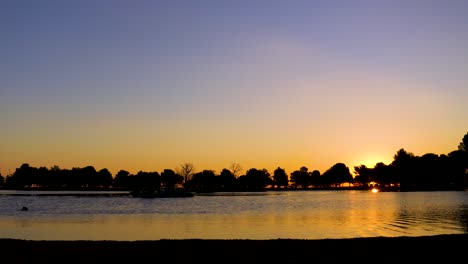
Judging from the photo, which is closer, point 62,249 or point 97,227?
point 62,249

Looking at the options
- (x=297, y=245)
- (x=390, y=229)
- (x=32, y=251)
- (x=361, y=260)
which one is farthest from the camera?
(x=390, y=229)

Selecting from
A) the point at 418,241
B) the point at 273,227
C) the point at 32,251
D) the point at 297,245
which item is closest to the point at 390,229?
the point at 273,227

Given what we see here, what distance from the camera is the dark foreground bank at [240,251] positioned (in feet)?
80.0

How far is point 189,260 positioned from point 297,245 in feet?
23.3

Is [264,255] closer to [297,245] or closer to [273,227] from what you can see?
[297,245]

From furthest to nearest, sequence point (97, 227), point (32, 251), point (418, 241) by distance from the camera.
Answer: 1. point (97, 227)
2. point (418, 241)
3. point (32, 251)

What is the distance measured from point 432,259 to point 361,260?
3.24m

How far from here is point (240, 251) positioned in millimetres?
27016

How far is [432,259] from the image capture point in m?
24.3

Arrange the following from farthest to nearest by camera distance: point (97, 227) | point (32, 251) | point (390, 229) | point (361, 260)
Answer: point (97, 227) → point (390, 229) → point (32, 251) → point (361, 260)

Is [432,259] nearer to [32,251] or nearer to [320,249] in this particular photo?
[320,249]

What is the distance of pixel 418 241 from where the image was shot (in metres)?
31.0

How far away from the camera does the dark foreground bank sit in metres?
24.4

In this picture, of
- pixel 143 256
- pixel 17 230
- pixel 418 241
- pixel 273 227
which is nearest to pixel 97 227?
pixel 17 230
